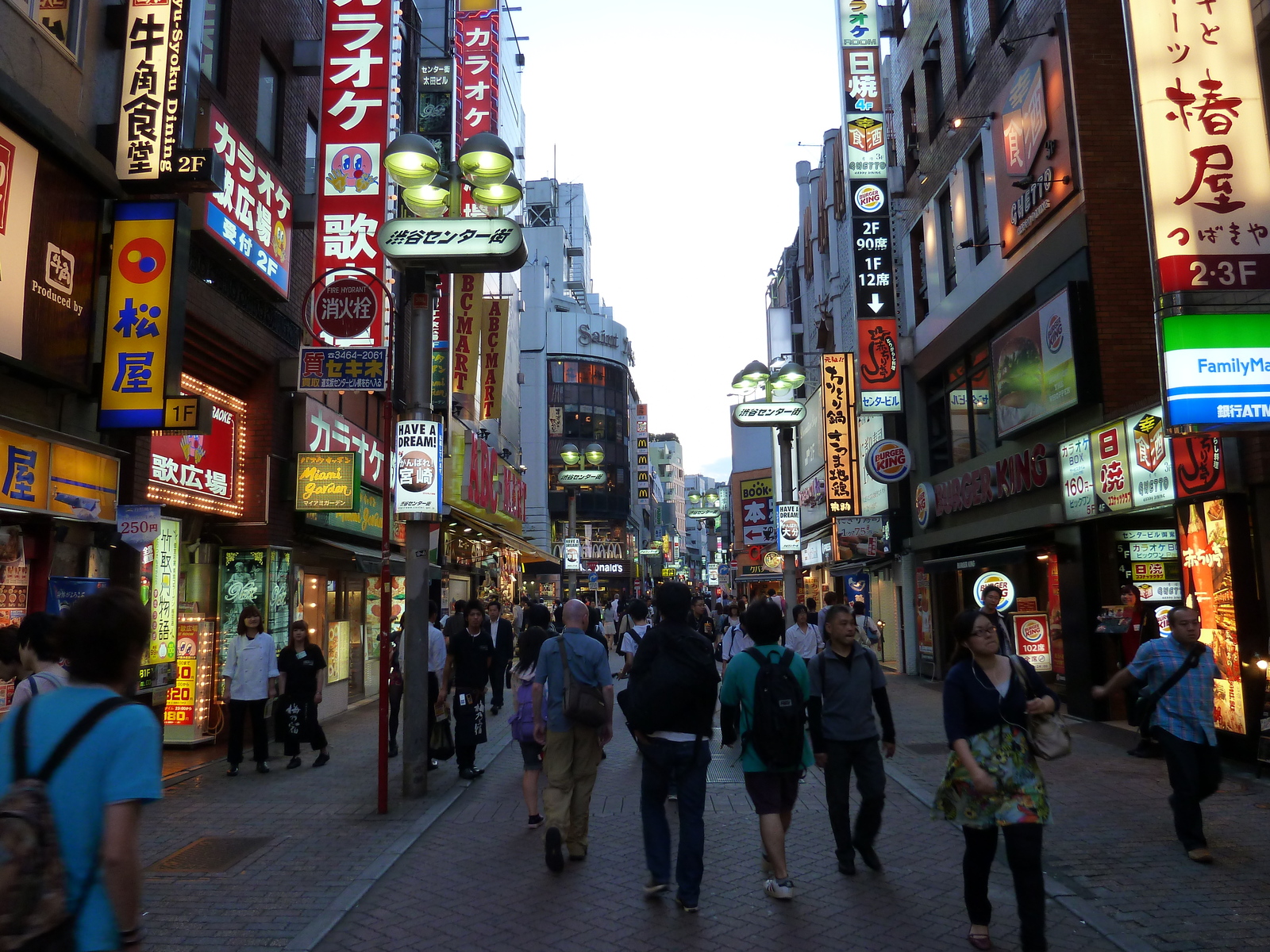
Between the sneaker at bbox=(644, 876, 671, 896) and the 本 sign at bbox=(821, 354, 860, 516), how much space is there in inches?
851

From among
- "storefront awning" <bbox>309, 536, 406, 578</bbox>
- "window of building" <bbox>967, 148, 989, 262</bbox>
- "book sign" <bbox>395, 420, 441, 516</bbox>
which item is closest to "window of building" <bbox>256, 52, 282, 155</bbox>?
"storefront awning" <bbox>309, 536, 406, 578</bbox>

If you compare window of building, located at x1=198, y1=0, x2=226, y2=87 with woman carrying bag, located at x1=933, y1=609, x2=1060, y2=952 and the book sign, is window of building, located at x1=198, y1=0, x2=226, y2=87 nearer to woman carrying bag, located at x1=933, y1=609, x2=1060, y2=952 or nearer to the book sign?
the book sign

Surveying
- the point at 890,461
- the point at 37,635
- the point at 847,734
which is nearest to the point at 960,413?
the point at 890,461

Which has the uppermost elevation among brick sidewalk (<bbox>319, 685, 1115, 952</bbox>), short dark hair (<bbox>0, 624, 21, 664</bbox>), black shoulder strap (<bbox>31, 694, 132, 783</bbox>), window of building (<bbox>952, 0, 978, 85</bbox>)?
window of building (<bbox>952, 0, 978, 85</bbox>)

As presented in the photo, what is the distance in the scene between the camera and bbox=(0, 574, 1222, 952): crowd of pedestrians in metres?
2.67

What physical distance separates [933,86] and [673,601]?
1947 cm

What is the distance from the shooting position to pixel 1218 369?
8.29m

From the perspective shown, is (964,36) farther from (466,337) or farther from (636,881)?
(636,881)

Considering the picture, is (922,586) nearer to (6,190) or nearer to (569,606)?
(569,606)

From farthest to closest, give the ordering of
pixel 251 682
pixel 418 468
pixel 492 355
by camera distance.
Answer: pixel 492 355, pixel 251 682, pixel 418 468

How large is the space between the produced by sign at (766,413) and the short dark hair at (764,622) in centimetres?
1641

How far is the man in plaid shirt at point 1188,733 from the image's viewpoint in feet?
21.9

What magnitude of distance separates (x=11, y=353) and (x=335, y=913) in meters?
5.70

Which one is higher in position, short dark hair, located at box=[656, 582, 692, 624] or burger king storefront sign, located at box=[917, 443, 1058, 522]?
burger king storefront sign, located at box=[917, 443, 1058, 522]
